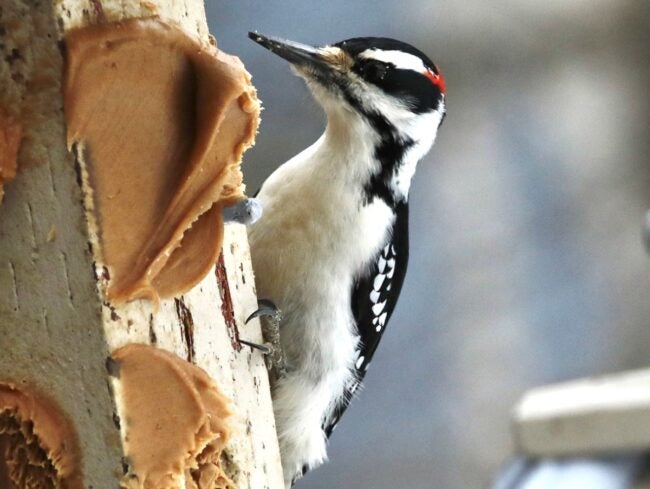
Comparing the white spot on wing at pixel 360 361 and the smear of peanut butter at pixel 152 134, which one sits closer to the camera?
the smear of peanut butter at pixel 152 134

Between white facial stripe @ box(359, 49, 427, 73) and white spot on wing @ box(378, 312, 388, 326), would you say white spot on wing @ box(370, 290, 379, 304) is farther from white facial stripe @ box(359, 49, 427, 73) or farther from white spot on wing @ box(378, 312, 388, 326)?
white facial stripe @ box(359, 49, 427, 73)

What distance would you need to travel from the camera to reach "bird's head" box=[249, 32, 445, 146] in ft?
5.41

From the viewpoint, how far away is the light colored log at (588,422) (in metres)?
2.04

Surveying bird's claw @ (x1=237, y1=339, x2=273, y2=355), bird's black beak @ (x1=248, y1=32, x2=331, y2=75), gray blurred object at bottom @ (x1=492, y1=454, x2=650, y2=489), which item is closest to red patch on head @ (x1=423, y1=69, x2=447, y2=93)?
bird's black beak @ (x1=248, y1=32, x2=331, y2=75)

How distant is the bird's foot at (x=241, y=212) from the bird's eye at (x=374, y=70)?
697 millimetres

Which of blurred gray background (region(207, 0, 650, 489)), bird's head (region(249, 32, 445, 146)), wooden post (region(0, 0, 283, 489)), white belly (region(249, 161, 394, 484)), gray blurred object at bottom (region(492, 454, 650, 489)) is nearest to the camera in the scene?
wooden post (region(0, 0, 283, 489))

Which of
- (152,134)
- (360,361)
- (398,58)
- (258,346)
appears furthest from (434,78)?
(152,134)

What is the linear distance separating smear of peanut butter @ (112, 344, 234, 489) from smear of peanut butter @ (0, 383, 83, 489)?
0.20 feet

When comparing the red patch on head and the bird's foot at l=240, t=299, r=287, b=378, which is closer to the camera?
the bird's foot at l=240, t=299, r=287, b=378

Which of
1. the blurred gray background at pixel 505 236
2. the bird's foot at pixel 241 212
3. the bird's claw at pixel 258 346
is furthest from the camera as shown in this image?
the blurred gray background at pixel 505 236

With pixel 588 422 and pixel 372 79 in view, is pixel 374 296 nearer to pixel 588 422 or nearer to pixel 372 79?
pixel 372 79

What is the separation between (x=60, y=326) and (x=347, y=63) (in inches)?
33.7

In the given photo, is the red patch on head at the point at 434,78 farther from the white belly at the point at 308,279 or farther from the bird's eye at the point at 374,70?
the white belly at the point at 308,279

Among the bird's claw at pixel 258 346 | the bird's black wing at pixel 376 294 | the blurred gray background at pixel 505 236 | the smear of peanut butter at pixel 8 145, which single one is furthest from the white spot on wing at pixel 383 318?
the blurred gray background at pixel 505 236
